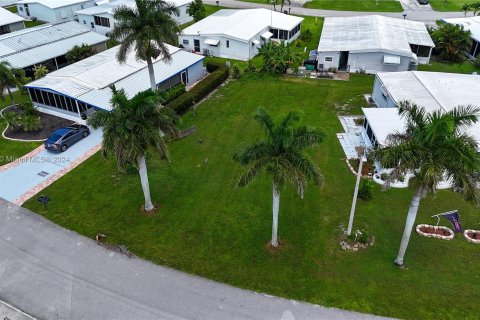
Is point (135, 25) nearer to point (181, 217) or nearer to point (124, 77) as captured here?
point (124, 77)

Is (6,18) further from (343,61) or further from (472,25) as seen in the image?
(472,25)

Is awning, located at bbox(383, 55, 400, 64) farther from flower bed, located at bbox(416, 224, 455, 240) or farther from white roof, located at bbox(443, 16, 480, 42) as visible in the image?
flower bed, located at bbox(416, 224, 455, 240)

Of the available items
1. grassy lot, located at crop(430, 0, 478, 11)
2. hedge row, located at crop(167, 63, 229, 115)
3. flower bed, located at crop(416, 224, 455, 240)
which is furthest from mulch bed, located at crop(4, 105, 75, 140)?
grassy lot, located at crop(430, 0, 478, 11)

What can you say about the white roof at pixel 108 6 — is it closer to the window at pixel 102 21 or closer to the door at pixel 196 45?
the window at pixel 102 21

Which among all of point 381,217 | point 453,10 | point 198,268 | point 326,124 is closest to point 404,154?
point 381,217

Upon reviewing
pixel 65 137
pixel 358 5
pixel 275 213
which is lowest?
pixel 65 137

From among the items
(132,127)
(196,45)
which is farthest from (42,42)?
(132,127)

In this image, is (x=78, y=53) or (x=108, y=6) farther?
(x=108, y=6)
